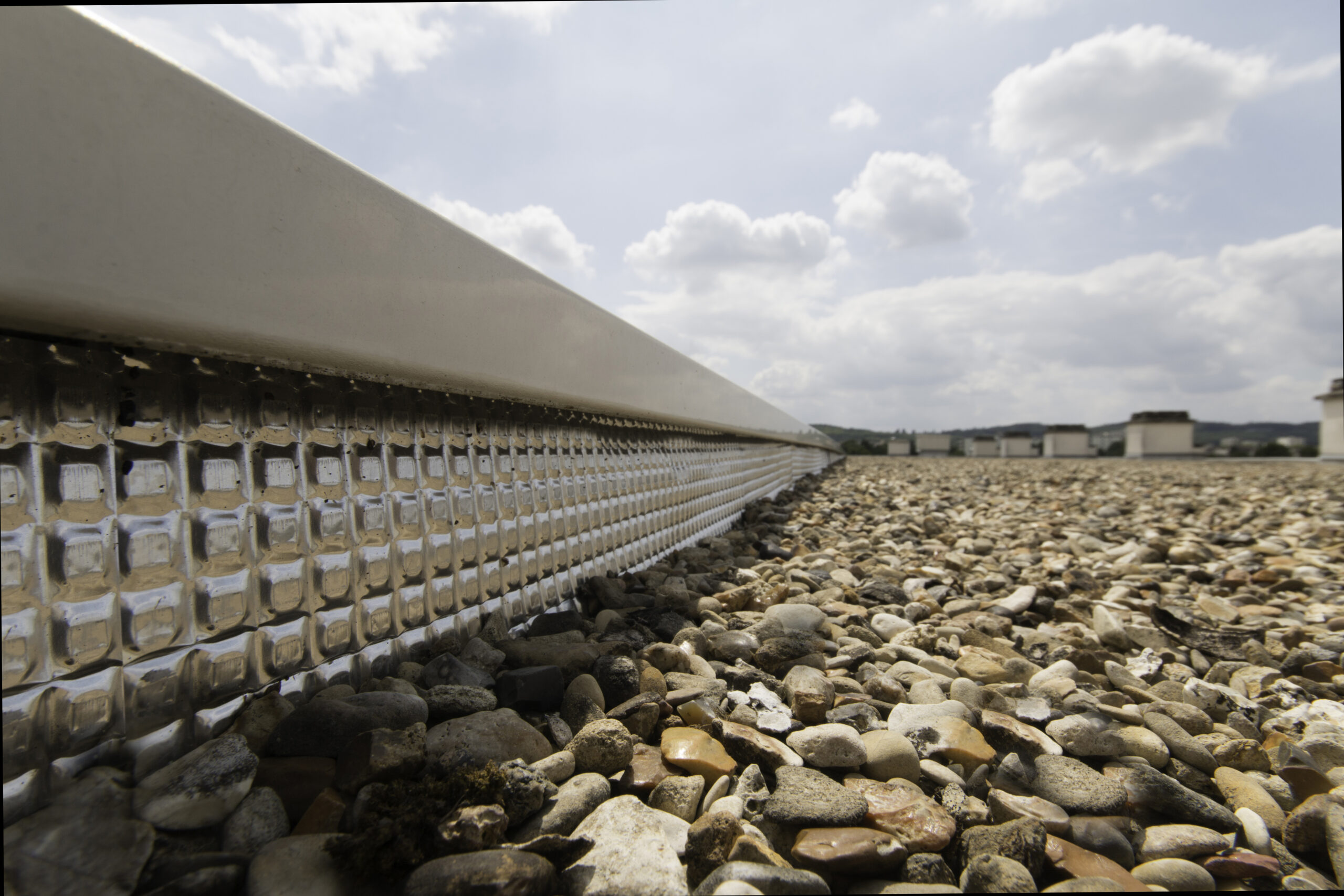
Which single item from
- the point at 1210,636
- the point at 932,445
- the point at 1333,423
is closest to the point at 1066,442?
the point at 932,445

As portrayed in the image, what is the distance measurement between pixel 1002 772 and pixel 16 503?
105cm

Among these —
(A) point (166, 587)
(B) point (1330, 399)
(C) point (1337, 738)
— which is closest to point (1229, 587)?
(C) point (1337, 738)

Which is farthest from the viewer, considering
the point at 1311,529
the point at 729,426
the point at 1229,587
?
the point at 729,426

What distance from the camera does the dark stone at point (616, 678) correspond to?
914mm

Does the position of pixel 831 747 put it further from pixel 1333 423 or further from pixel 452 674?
pixel 1333 423

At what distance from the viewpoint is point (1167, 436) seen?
666 inches

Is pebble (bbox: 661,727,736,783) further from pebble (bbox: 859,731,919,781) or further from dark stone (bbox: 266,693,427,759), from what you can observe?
dark stone (bbox: 266,693,427,759)

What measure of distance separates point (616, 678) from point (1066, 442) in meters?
23.3

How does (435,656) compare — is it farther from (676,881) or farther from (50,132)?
(50,132)

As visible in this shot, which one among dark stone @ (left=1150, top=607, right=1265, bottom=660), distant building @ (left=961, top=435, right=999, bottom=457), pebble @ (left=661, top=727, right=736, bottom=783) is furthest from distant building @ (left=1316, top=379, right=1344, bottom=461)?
pebble @ (left=661, top=727, right=736, bottom=783)

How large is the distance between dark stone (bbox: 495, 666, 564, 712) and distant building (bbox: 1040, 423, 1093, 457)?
22780mm

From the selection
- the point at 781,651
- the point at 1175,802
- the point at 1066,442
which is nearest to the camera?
the point at 1175,802

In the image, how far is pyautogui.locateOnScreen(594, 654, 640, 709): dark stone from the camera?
914 mm

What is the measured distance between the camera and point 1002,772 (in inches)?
30.9
